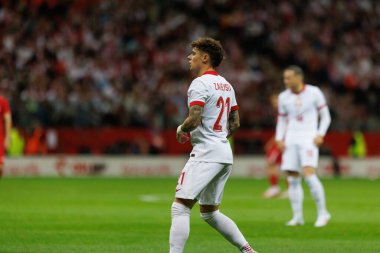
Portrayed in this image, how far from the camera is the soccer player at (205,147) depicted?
29.1 ft

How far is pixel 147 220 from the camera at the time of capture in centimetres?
1526

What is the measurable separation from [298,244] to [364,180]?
691 inches

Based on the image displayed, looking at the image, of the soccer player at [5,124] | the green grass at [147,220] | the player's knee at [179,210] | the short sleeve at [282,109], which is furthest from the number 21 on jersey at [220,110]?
the soccer player at [5,124]

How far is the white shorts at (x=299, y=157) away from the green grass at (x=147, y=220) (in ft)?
3.06

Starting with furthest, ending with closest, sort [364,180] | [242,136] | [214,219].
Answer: [242,136], [364,180], [214,219]

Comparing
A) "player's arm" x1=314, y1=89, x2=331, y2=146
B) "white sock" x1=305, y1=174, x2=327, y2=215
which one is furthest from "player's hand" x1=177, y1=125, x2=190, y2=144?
"player's arm" x1=314, y1=89, x2=331, y2=146

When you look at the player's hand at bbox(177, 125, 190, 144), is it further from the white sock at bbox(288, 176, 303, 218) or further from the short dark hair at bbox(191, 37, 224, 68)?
the white sock at bbox(288, 176, 303, 218)

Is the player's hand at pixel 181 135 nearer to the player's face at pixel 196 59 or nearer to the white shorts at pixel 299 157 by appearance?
the player's face at pixel 196 59

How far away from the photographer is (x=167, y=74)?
31.8 meters

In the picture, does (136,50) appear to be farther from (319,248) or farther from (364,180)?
(319,248)

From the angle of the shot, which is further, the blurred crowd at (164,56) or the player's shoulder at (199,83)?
the blurred crowd at (164,56)

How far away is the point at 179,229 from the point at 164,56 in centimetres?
2397

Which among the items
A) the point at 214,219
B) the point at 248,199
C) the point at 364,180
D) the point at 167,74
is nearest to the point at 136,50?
the point at 167,74

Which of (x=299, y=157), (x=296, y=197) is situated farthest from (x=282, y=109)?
(x=296, y=197)
